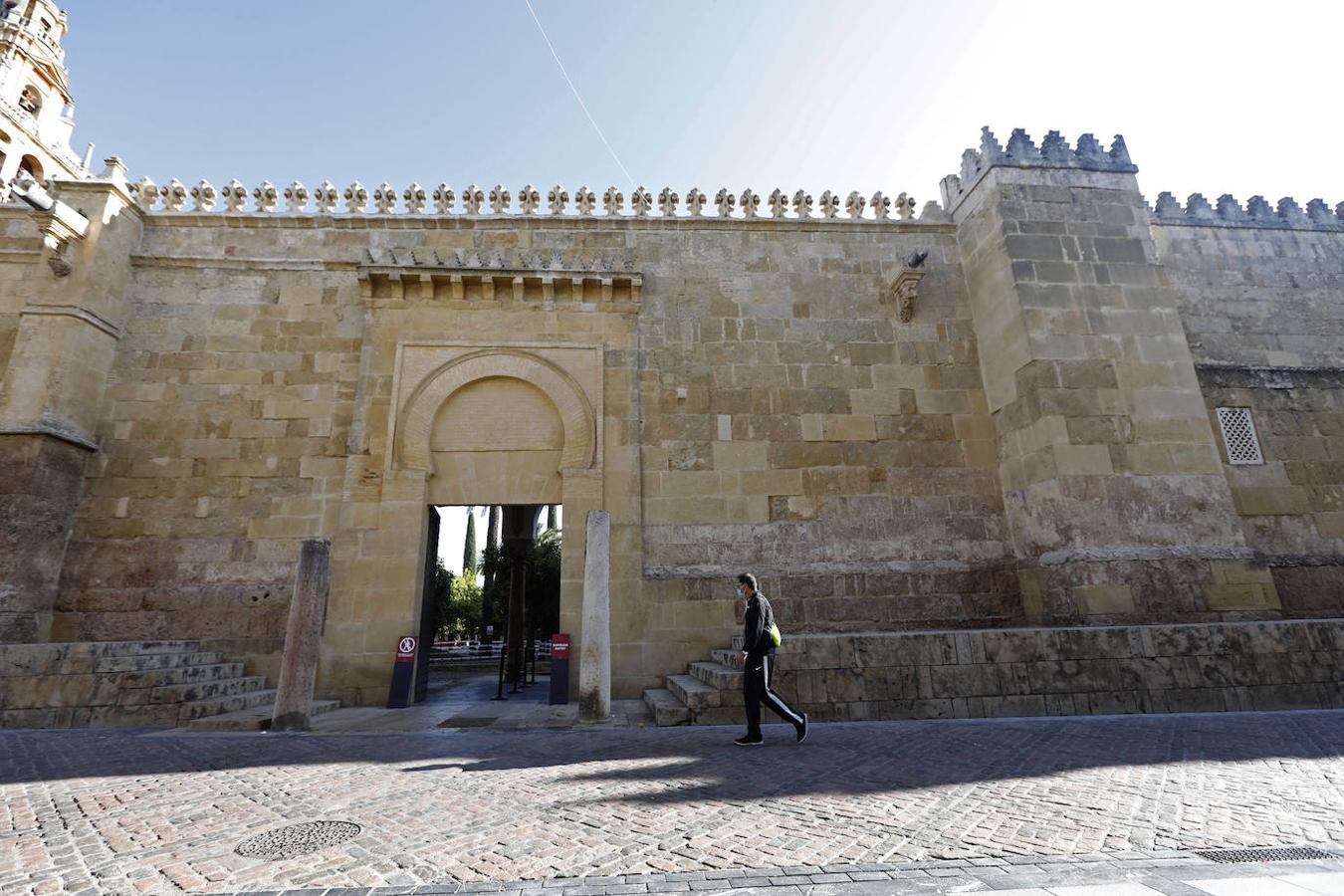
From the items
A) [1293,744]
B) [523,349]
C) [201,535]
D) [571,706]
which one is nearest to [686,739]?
[571,706]

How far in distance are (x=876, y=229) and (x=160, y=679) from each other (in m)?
13.5

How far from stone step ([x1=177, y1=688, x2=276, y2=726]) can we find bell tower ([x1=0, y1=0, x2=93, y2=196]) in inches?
1452

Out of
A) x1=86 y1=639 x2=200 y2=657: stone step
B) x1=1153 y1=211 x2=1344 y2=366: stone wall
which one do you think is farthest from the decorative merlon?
x1=1153 y1=211 x2=1344 y2=366: stone wall

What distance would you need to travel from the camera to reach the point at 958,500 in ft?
34.5

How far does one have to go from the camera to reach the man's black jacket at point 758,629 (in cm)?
591

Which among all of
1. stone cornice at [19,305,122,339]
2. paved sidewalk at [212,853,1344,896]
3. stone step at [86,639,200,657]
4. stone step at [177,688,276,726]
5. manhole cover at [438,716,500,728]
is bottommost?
manhole cover at [438,716,500,728]

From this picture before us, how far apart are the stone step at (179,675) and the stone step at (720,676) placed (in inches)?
263

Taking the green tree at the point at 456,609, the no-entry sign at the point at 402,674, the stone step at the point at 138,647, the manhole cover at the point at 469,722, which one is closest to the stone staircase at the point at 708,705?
the manhole cover at the point at 469,722

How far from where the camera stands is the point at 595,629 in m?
7.23

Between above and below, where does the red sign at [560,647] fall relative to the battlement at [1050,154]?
below

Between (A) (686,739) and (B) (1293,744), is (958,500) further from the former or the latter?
(A) (686,739)

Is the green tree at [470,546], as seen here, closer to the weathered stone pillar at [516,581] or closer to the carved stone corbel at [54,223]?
the weathered stone pillar at [516,581]

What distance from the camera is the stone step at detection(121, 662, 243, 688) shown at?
732 centimetres

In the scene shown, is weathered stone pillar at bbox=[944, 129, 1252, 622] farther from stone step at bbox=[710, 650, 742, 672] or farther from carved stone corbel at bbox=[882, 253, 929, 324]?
stone step at bbox=[710, 650, 742, 672]
